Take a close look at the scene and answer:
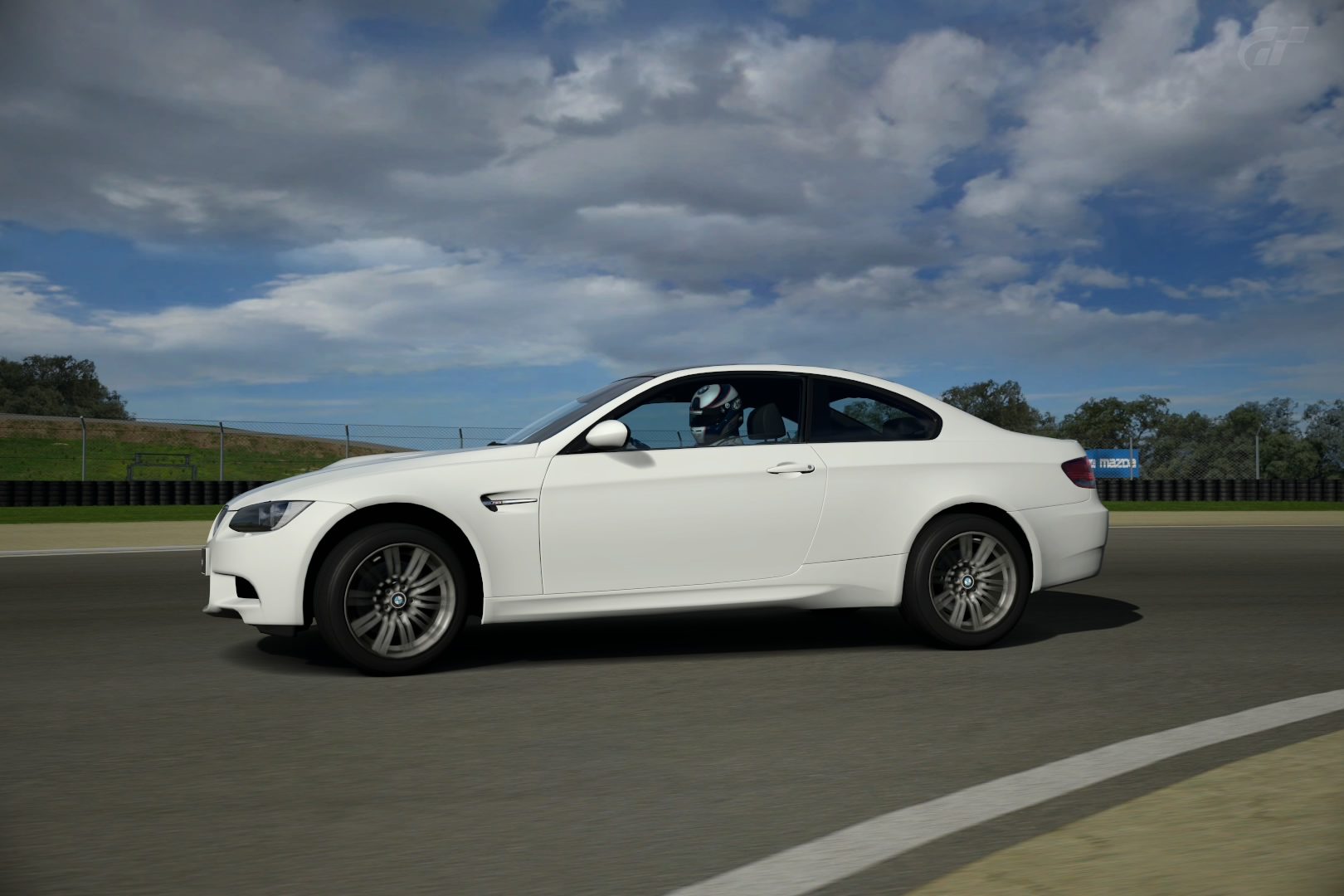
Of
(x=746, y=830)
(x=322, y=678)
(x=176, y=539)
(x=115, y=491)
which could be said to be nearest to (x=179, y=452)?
(x=115, y=491)

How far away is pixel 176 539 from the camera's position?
56.7ft

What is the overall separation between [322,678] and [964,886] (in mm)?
4047

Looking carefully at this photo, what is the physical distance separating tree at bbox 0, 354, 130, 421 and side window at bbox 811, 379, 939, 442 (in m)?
97.8

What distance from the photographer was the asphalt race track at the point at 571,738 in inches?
135

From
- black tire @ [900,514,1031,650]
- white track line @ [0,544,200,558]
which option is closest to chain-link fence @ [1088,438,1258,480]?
white track line @ [0,544,200,558]

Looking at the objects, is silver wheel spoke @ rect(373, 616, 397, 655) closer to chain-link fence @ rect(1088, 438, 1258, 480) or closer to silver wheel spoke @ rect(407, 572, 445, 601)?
silver wheel spoke @ rect(407, 572, 445, 601)

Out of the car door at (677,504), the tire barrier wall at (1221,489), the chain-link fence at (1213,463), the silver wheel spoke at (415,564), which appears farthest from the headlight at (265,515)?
the chain-link fence at (1213,463)

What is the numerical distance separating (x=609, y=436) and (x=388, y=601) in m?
1.41

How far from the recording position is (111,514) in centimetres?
2595

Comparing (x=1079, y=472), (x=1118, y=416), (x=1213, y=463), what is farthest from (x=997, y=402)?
(x=1079, y=472)

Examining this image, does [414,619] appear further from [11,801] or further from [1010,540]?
[1010,540]

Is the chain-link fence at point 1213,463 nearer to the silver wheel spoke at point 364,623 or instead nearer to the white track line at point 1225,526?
the white track line at point 1225,526

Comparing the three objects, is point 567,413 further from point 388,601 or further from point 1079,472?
point 1079,472

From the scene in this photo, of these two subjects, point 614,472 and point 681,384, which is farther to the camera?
point 681,384
